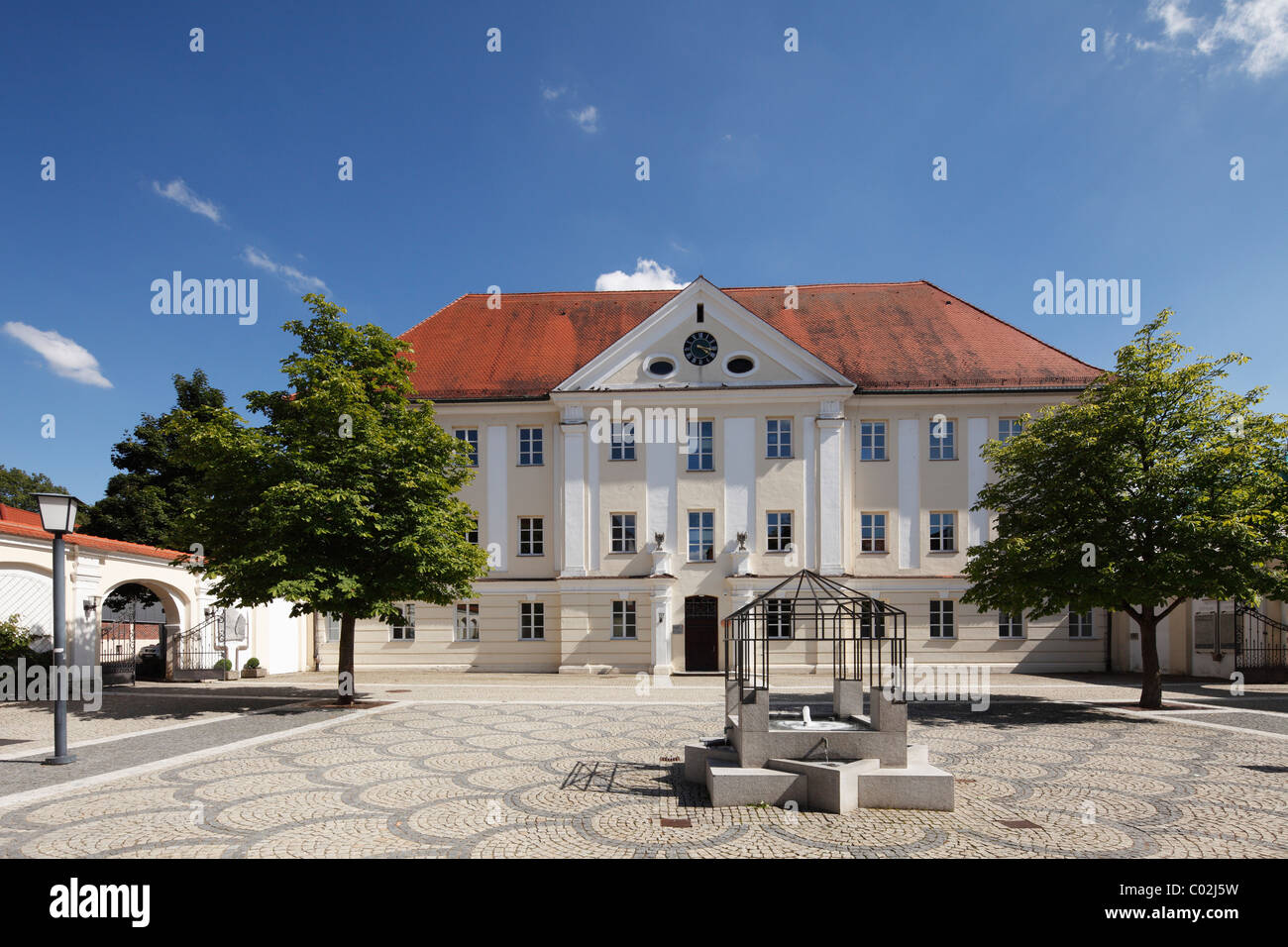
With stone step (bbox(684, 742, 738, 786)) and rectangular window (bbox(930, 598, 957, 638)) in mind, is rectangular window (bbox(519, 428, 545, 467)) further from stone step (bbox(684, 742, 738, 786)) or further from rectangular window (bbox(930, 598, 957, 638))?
stone step (bbox(684, 742, 738, 786))

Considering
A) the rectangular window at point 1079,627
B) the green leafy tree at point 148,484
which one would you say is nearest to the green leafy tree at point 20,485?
the green leafy tree at point 148,484

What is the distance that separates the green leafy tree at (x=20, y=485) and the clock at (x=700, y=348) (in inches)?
2572

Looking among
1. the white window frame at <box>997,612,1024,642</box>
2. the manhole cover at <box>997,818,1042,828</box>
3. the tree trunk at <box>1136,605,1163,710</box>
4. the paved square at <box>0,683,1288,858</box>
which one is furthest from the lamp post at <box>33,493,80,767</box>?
the white window frame at <box>997,612,1024,642</box>

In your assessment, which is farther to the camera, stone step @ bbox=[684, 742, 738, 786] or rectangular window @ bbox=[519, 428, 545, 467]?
rectangular window @ bbox=[519, 428, 545, 467]

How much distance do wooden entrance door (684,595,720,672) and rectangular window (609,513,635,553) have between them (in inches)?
113

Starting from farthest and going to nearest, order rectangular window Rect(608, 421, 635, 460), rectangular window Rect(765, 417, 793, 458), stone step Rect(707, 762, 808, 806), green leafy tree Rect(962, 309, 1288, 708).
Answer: rectangular window Rect(608, 421, 635, 460), rectangular window Rect(765, 417, 793, 458), green leafy tree Rect(962, 309, 1288, 708), stone step Rect(707, 762, 808, 806)

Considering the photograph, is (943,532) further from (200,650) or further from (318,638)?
(200,650)

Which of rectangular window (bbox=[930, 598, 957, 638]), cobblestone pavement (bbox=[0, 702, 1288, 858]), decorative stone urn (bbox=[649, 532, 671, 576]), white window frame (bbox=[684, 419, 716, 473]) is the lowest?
rectangular window (bbox=[930, 598, 957, 638])

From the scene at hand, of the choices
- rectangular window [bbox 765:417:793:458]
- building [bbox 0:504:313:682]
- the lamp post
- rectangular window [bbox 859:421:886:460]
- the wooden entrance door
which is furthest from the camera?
rectangular window [bbox 859:421:886:460]

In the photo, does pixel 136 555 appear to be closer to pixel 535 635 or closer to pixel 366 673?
pixel 366 673

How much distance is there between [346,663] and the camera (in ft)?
63.5

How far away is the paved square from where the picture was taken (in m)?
7.56

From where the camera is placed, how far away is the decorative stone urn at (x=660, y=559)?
27453 mm

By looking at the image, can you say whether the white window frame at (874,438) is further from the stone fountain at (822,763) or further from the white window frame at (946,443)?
the stone fountain at (822,763)
